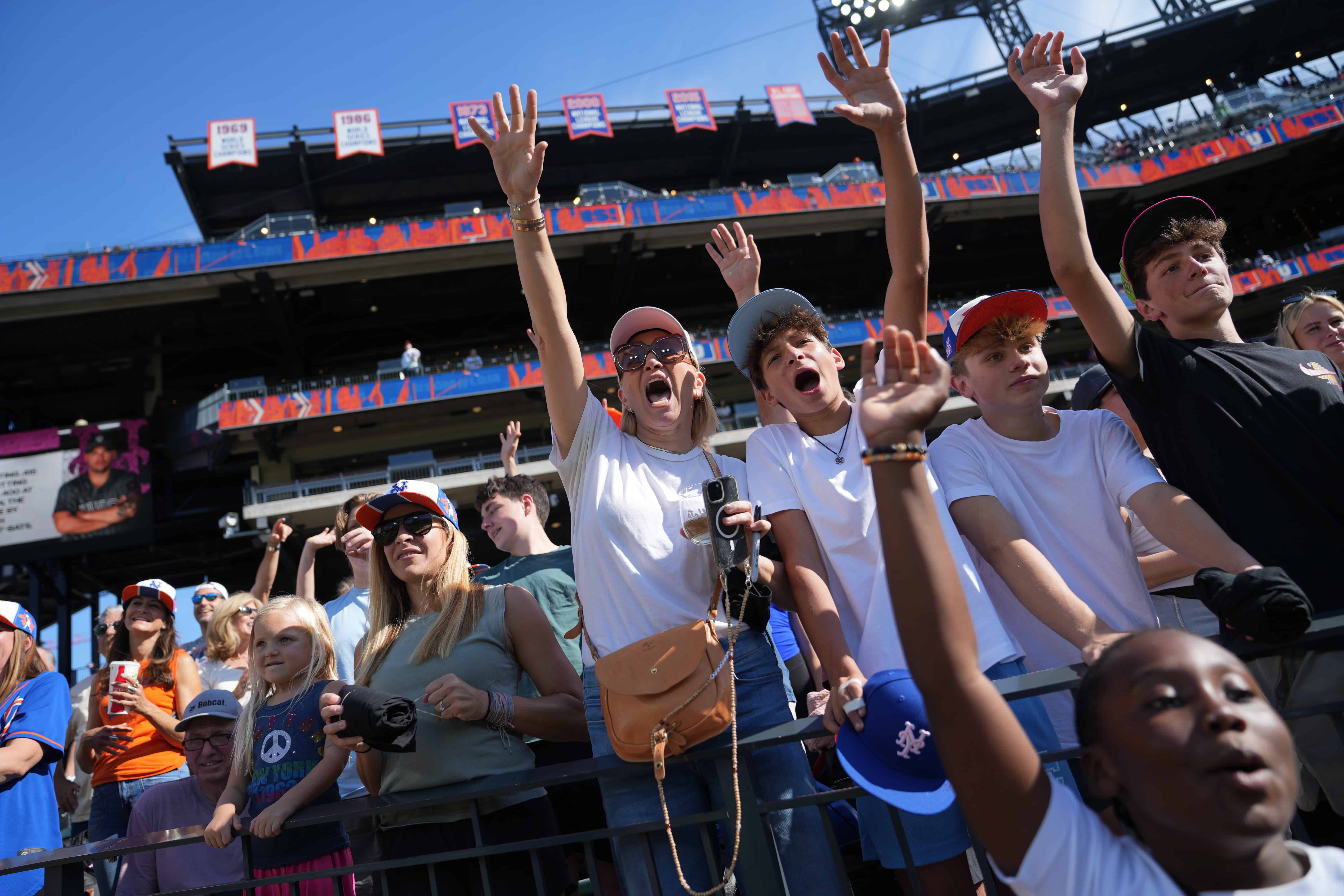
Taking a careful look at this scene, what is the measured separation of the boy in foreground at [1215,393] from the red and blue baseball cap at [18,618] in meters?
3.87

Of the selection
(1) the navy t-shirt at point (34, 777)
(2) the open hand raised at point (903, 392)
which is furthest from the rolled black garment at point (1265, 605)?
(1) the navy t-shirt at point (34, 777)

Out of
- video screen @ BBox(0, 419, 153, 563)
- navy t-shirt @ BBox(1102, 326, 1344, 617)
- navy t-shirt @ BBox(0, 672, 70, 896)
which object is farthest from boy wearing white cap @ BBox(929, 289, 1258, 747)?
video screen @ BBox(0, 419, 153, 563)

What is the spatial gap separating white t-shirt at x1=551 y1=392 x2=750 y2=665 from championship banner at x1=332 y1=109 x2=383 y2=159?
879 inches

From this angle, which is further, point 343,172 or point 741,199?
Answer: point 343,172

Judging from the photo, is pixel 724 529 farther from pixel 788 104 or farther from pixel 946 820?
pixel 788 104

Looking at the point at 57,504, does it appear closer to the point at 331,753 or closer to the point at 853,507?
the point at 331,753

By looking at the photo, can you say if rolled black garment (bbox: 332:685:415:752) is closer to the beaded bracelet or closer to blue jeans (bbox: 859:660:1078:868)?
blue jeans (bbox: 859:660:1078:868)

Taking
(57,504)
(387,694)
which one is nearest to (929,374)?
(387,694)

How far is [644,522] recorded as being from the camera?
212 centimetres

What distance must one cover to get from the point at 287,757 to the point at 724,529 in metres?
1.80

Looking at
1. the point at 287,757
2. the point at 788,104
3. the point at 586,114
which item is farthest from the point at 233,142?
the point at 287,757

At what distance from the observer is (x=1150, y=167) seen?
2386cm

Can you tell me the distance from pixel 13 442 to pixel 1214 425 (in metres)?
25.1

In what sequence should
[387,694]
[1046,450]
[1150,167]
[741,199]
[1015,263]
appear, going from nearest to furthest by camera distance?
[387,694], [1046,450], [741,199], [1150,167], [1015,263]
